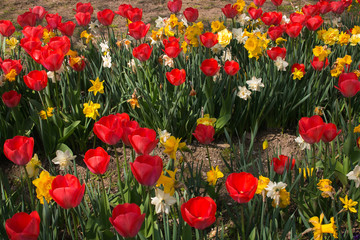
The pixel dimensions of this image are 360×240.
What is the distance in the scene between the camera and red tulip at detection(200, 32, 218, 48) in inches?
107

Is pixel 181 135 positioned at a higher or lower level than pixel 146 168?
lower

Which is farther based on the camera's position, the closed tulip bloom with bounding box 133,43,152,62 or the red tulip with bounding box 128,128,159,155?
the closed tulip bloom with bounding box 133,43,152,62

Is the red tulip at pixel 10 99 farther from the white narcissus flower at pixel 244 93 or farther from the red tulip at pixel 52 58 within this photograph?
the white narcissus flower at pixel 244 93

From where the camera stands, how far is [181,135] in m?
2.76

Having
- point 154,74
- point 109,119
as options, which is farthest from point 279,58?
point 109,119

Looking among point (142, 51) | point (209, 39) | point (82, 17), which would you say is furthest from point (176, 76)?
point (82, 17)

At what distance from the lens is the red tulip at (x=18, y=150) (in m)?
1.56

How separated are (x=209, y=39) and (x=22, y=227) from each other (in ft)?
6.15

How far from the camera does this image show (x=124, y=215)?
1198 mm

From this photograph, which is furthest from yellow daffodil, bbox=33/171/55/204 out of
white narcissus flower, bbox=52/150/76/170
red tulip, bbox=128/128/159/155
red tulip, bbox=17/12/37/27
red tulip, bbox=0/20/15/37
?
red tulip, bbox=17/12/37/27

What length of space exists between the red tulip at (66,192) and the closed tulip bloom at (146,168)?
0.62ft

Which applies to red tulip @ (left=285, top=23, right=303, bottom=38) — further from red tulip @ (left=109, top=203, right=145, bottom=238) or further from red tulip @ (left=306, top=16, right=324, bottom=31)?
red tulip @ (left=109, top=203, right=145, bottom=238)

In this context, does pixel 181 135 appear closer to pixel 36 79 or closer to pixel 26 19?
pixel 36 79

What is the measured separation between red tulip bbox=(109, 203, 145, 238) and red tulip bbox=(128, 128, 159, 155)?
0.97 ft
